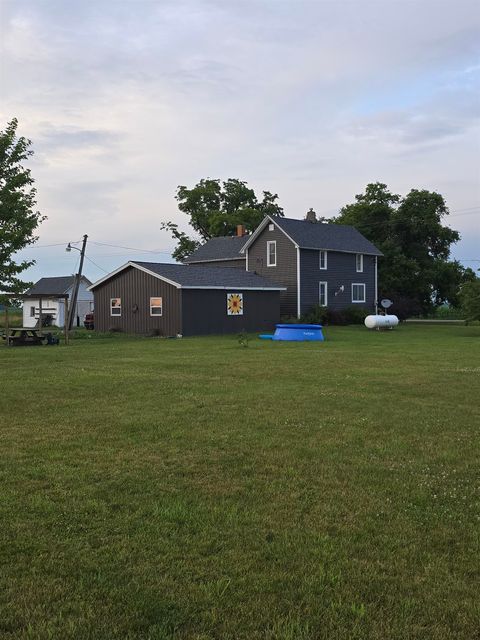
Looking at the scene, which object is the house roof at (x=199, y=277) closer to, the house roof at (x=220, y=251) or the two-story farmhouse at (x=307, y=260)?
the two-story farmhouse at (x=307, y=260)

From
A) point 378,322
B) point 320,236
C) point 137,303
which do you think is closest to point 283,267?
point 320,236

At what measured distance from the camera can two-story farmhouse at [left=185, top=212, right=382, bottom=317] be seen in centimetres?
4053

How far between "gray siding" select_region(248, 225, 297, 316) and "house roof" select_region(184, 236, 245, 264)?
2.60m

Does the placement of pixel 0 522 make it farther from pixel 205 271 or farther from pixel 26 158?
pixel 205 271

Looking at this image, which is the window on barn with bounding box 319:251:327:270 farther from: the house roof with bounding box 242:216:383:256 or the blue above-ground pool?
the blue above-ground pool

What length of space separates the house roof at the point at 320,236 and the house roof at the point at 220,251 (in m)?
1.23

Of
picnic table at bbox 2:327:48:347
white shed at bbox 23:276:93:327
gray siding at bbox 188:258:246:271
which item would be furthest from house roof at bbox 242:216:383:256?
picnic table at bbox 2:327:48:347

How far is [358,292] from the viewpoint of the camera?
45188 mm

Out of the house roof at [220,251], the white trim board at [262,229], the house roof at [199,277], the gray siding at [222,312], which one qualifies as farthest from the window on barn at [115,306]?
the house roof at [220,251]

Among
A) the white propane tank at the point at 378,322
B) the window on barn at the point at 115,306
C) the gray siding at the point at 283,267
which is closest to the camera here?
the window on barn at the point at 115,306

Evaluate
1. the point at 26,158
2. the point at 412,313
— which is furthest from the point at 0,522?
the point at 412,313

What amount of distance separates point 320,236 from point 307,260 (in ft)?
10.4

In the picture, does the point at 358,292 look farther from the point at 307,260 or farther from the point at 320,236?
the point at 307,260

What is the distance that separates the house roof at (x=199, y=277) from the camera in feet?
105
